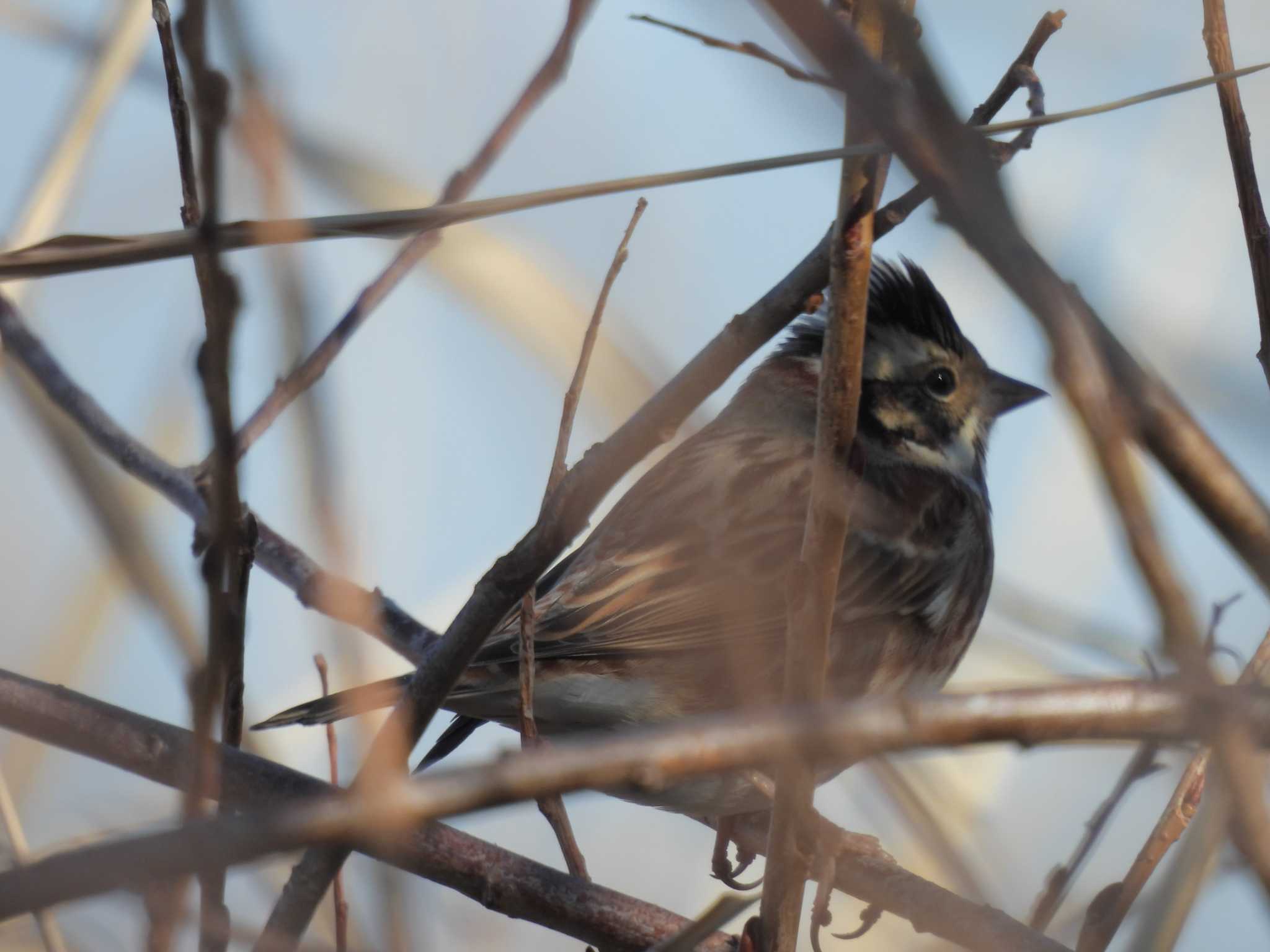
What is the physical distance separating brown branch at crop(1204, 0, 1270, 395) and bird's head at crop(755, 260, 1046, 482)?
2.08 m

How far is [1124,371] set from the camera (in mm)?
1016

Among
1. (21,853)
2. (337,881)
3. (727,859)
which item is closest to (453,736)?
(727,859)

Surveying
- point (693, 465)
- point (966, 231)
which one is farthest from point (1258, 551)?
point (693, 465)

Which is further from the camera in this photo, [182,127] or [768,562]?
[768,562]

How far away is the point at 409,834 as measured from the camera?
2.11 metres

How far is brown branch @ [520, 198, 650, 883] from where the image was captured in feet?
7.84

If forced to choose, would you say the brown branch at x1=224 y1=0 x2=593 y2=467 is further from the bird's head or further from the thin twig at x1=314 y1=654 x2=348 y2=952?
the bird's head

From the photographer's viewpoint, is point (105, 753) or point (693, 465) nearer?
point (105, 753)

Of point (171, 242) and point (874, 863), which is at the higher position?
point (874, 863)

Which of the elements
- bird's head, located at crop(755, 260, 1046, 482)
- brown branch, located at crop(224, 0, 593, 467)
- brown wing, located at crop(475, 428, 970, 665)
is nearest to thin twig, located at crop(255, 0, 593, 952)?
brown branch, located at crop(224, 0, 593, 467)

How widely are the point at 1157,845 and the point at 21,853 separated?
1.83m

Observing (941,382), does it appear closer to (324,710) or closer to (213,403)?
(324,710)

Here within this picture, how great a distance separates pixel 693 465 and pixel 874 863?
1535 millimetres

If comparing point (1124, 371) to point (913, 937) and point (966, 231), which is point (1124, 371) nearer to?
point (966, 231)
